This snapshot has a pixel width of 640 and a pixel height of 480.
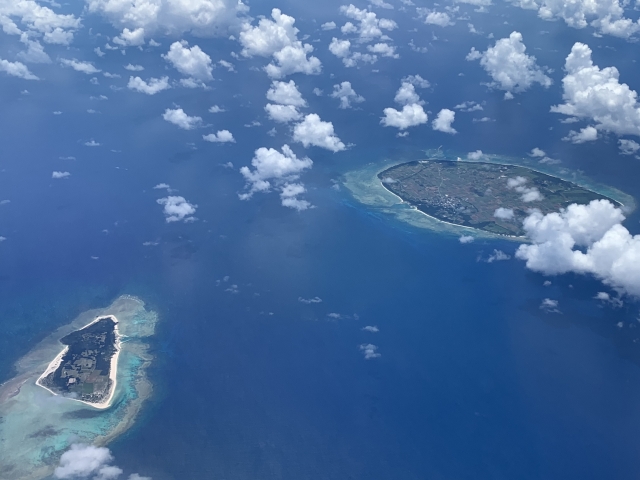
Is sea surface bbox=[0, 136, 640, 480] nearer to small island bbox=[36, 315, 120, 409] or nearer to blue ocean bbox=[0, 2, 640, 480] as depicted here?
blue ocean bbox=[0, 2, 640, 480]

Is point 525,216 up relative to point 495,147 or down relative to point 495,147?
down

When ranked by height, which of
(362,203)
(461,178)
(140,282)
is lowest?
(140,282)

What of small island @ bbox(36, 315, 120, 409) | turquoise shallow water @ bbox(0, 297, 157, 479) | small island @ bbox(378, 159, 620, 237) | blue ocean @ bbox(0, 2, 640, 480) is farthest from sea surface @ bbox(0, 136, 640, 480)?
small island @ bbox(378, 159, 620, 237)

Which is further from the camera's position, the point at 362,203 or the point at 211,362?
the point at 362,203

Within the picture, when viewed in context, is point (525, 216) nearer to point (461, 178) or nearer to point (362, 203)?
point (461, 178)

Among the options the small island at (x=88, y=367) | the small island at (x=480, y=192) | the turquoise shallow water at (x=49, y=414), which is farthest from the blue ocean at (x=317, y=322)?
the small island at (x=480, y=192)

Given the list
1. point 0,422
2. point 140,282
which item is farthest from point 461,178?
point 0,422

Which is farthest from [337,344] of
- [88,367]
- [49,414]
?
[49,414]
